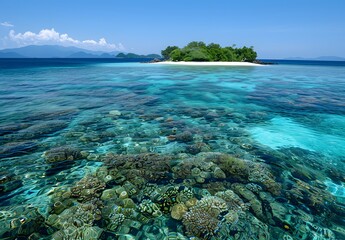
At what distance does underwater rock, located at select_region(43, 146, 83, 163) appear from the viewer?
6.26m

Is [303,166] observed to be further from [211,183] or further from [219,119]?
[219,119]

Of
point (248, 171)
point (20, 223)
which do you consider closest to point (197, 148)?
point (248, 171)

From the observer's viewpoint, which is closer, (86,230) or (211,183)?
(86,230)

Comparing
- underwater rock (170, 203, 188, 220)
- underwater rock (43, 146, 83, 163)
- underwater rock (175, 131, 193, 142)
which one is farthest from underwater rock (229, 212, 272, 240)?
underwater rock (43, 146, 83, 163)

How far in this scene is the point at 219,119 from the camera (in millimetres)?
10859

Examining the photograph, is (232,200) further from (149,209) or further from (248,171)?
(149,209)

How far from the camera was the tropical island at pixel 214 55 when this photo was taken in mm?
80456

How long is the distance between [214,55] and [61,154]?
3401 inches

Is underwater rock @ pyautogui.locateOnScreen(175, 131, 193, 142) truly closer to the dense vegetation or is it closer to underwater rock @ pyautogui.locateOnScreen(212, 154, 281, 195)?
underwater rock @ pyautogui.locateOnScreen(212, 154, 281, 195)

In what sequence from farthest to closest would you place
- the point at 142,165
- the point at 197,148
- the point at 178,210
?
the point at 197,148
the point at 142,165
the point at 178,210

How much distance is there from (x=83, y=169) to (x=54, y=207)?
1.59 m

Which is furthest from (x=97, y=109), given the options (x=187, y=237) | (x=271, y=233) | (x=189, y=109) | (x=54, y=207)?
(x=271, y=233)

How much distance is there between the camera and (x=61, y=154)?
646 centimetres

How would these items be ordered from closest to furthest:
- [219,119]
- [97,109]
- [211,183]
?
1. [211,183]
2. [219,119]
3. [97,109]
